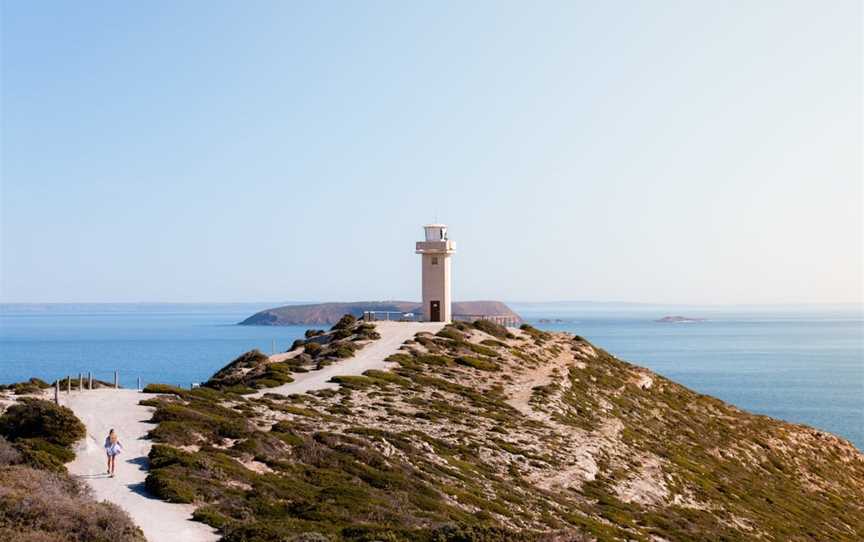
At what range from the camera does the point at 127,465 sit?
25.0m

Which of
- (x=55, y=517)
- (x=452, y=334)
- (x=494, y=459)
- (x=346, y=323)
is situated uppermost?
(x=346, y=323)

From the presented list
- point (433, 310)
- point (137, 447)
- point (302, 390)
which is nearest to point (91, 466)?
point (137, 447)

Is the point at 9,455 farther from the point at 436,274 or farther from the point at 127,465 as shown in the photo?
the point at 436,274

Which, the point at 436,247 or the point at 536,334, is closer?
the point at 436,247

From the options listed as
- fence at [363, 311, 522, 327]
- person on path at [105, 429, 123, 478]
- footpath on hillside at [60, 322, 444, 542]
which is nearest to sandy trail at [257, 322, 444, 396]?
footpath on hillside at [60, 322, 444, 542]

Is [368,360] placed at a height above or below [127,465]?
above

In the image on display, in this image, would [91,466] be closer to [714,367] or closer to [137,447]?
[137,447]

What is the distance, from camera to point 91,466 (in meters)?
24.8

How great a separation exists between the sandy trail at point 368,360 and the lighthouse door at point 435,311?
2.13 metres

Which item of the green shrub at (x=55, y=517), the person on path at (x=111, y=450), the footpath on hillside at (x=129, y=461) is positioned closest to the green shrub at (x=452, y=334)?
the footpath on hillside at (x=129, y=461)

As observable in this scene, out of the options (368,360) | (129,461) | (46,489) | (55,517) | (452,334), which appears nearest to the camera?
(55,517)

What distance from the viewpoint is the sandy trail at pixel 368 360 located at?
45.7 meters

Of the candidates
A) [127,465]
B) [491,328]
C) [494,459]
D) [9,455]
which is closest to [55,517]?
[9,455]

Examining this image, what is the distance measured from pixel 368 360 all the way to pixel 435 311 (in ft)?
65.8
